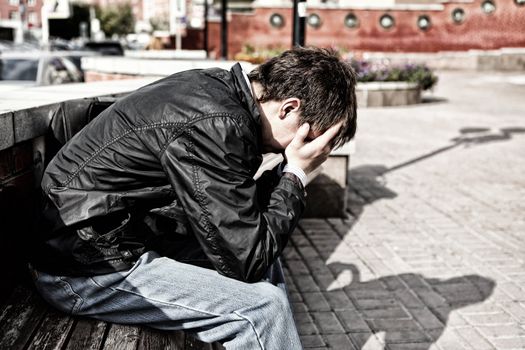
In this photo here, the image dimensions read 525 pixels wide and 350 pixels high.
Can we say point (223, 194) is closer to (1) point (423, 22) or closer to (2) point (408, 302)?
(2) point (408, 302)

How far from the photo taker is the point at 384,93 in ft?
54.0

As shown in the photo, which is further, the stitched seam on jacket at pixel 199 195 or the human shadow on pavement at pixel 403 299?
the human shadow on pavement at pixel 403 299

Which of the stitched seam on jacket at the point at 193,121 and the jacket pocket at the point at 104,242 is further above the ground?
the stitched seam on jacket at the point at 193,121

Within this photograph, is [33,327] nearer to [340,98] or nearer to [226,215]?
[226,215]

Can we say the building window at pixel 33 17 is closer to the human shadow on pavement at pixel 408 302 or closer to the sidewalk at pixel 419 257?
the sidewalk at pixel 419 257

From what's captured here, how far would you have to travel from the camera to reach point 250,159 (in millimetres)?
2398

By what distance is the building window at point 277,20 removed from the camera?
3192 cm

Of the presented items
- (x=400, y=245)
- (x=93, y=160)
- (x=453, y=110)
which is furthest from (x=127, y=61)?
(x=453, y=110)

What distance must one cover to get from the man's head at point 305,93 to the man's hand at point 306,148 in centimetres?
2

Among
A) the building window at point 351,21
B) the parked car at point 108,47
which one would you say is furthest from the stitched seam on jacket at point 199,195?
the building window at point 351,21

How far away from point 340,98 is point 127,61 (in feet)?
19.7

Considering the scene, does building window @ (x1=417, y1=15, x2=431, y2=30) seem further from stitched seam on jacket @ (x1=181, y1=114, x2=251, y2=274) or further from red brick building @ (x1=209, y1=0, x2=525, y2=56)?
stitched seam on jacket @ (x1=181, y1=114, x2=251, y2=274)

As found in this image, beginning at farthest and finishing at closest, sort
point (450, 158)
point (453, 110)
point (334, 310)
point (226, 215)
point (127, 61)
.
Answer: point (453, 110) < point (450, 158) < point (127, 61) < point (334, 310) < point (226, 215)

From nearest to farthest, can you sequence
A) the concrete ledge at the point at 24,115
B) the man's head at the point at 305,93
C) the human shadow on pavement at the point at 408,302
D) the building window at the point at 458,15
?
the man's head at the point at 305,93
the concrete ledge at the point at 24,115
the human shadow on pavement at the point at 408,302
the building window at the point at 458,15
